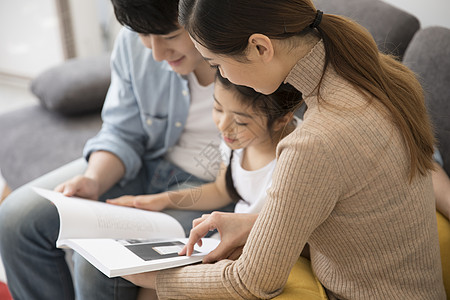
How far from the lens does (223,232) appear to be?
1.01 m

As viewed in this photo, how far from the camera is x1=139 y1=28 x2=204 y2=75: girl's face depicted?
1.20m

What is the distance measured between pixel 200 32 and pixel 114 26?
7.49 feet

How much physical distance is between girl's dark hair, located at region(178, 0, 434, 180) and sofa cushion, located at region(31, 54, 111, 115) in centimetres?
119

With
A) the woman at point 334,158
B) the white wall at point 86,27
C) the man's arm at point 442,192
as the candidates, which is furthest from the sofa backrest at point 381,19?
the white wall at point 86,27

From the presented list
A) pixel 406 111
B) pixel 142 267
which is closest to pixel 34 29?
pixel 142 267

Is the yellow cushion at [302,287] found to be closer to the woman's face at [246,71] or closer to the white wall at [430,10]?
the woman's face at [246,71]

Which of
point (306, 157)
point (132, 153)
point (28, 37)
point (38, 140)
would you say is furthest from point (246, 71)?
point (28, 37)

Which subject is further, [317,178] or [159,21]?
[159,21]

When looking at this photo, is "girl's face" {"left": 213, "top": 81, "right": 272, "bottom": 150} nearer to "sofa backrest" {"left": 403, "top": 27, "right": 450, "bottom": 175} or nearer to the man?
the man

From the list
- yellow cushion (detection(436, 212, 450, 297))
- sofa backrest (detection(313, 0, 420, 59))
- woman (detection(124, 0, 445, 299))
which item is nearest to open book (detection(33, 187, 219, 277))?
woman (detection(124, 0, 445, 299))

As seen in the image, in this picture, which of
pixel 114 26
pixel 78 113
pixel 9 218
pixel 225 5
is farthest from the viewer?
pixel 114 26

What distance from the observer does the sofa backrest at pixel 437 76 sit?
1287 millimetres

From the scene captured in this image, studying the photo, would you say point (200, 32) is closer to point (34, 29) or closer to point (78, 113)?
point (78, 113)

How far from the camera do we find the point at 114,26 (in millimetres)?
2975
